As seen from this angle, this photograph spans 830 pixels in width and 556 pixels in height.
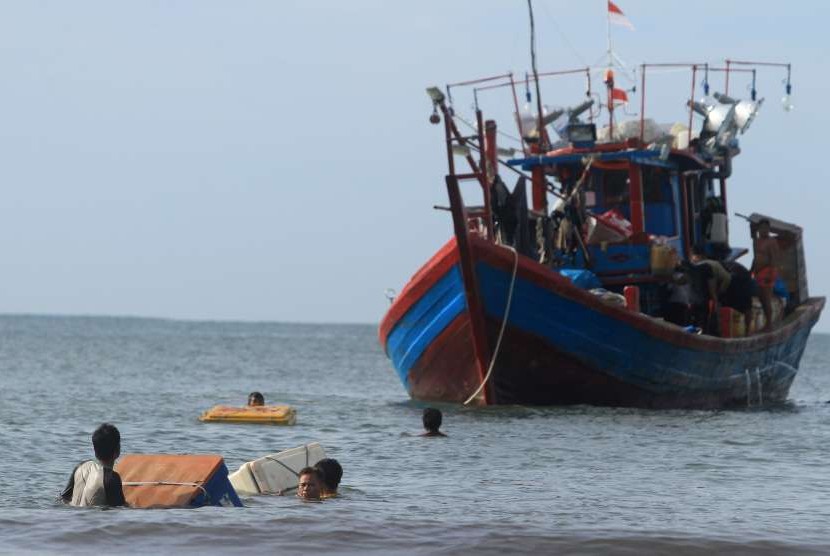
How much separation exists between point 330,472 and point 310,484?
0.67ft

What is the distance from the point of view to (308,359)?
2717 inches

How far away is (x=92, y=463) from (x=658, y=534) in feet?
14.2

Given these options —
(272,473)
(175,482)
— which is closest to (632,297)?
(272,473)

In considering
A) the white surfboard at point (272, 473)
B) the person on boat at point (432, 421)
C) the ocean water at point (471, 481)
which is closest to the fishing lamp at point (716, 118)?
the ocean water at point (471, 481)

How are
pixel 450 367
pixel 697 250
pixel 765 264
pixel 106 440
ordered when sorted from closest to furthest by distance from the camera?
1. pixel 106 440
2. pixel 450 367
3. pixel 697 250
4. pixel 765 264

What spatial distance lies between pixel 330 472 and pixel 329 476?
0.04 meters

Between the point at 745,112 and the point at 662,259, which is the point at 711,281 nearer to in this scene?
the point at 662,259

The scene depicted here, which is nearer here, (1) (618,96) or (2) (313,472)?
(2) (313,472)

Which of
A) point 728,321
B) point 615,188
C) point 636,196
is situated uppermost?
point 615,188

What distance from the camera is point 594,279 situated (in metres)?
21.3

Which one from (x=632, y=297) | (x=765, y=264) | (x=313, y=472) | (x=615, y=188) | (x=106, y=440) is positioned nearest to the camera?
(x=106, y=440)

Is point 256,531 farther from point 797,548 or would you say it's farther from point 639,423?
point 639,423

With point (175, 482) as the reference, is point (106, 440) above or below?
above

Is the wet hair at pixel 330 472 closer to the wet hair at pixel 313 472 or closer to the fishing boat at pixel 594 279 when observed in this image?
the wet hair at pixel 313 472
